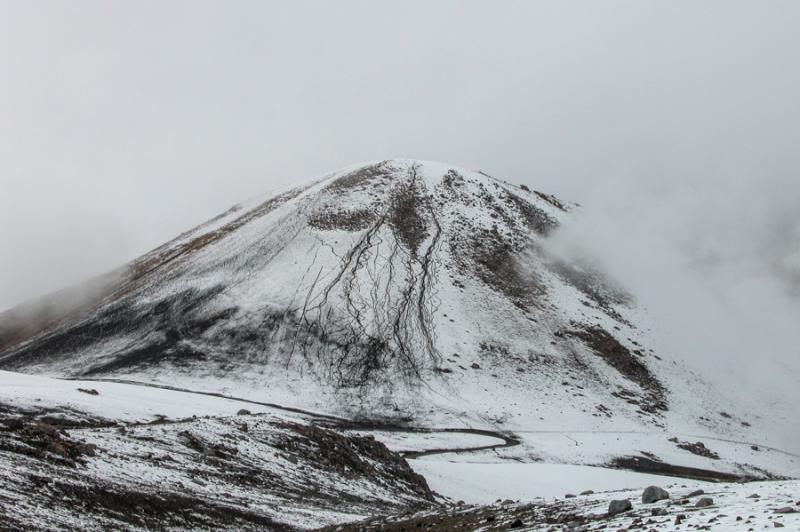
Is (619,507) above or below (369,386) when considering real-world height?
above

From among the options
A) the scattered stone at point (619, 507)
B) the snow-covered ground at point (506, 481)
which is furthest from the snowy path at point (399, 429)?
the scattered stone at point (619, 507)

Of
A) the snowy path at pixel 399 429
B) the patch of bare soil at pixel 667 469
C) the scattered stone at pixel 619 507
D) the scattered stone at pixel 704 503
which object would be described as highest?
the scattered stone at pixel 704 503

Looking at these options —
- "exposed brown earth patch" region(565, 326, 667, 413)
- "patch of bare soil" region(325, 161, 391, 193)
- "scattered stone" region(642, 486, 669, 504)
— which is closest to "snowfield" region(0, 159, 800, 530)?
"exposed brown earth patch" region(565, 326, 667, 413)

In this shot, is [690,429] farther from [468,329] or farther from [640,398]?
[468,329]

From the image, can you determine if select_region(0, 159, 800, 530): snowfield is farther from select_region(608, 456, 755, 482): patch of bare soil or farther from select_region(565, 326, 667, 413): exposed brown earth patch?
select_region(608, 456, 755, 482): patch of bare soil

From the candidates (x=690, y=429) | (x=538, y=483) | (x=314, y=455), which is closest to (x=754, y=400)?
(x=690, y=429)

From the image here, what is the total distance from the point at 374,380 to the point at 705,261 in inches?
3195

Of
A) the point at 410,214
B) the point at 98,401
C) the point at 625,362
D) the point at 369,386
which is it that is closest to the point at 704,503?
the point at 98,401

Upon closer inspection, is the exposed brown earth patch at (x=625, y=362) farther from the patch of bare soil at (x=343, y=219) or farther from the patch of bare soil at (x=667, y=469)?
the patch of bare soil at (x=343, y=219)

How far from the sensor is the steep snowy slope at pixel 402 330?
77312 millimetres

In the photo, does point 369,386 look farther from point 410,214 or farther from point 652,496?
point 652,496

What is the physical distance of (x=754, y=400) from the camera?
90.7m

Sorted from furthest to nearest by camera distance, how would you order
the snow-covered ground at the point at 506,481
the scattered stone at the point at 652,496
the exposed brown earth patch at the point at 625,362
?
the exposed brown earth patch at the point at 625,362 < the snow-covered ground at the point at 506,481 < the scattered stone at the point at 652,496

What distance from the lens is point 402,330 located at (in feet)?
309
